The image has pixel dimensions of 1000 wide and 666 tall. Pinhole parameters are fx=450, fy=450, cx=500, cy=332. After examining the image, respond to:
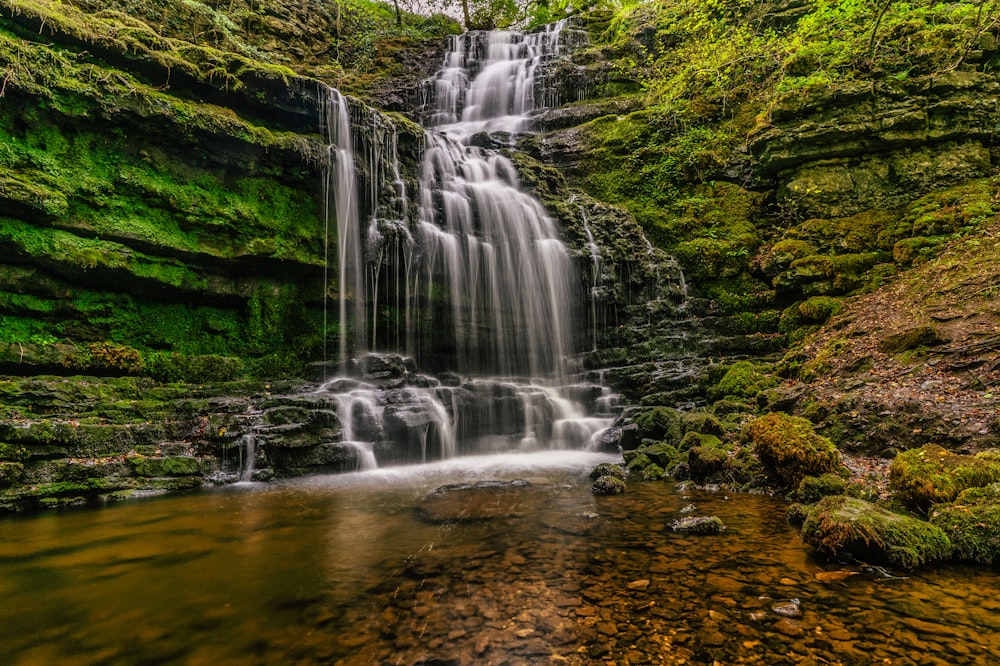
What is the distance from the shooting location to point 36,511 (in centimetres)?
643

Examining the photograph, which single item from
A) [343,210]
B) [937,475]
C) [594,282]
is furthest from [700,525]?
[343,210]

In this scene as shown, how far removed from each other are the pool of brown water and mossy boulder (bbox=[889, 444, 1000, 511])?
94cm

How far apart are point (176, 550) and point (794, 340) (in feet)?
41.5

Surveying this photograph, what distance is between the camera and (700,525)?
458 centimetres

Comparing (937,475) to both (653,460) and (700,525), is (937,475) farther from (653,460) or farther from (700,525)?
(653,460)

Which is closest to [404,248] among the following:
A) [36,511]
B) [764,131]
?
[36,511]

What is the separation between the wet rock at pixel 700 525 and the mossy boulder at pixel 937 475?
1.74 m

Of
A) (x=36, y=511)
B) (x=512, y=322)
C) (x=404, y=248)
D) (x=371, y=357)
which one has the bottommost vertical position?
(x=36, y=511)

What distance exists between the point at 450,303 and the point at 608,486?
7.96 meters

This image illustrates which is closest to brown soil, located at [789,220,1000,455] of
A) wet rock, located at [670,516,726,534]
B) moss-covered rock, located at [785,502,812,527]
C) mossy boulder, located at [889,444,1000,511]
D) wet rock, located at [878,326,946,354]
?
wet rock, located at [878,326,946,354]

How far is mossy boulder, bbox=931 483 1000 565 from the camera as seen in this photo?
3494 millimetres

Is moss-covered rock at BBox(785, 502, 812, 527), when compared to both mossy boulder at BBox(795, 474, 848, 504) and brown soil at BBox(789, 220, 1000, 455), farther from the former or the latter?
brown soil at BBox(789, 220, 1000, 455)

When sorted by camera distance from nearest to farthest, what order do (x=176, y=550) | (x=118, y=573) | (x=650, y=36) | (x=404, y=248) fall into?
(x=118, y=573) → (x=176, y=550) → (x=404, y=248) → (x=650, y=36)

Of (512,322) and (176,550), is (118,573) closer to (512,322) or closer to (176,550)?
(176,550)
